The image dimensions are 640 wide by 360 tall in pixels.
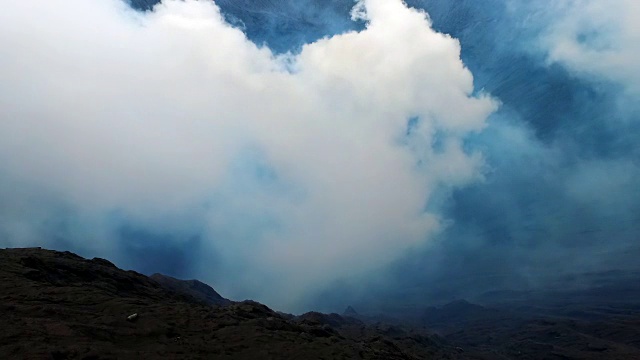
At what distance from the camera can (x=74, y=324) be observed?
23859 mm

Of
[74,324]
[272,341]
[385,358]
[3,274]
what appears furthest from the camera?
[385,358]

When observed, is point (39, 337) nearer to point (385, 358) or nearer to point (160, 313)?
point (160, 313)

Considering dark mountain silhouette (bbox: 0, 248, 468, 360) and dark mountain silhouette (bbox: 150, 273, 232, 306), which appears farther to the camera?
dark mountain silhouette (bbox: 150, 273, 232, 306)

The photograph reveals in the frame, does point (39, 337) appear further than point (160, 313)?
No

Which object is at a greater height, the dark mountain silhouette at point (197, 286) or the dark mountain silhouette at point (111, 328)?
the dark mountain silhouette at point (197, 286)

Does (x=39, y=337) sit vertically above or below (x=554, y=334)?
below

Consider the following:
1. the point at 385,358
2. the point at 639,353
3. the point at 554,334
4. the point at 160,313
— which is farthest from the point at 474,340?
the point at 160,313

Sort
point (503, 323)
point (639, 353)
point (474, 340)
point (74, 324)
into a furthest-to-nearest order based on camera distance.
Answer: point (503, 323)
point (474, 340)
point (639, 353)
point (74, 324)

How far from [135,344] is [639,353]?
5414 inches

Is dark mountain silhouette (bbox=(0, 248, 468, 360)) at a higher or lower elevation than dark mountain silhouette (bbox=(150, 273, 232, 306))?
lower

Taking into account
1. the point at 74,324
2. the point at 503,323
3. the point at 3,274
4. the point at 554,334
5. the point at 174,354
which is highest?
the point at 503,323

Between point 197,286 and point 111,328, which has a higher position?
point 197,286

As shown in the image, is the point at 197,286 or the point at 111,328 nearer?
the point at 111,328

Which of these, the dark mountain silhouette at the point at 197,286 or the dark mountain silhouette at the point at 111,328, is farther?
the dark mountain silhouette at the point at 197,286
